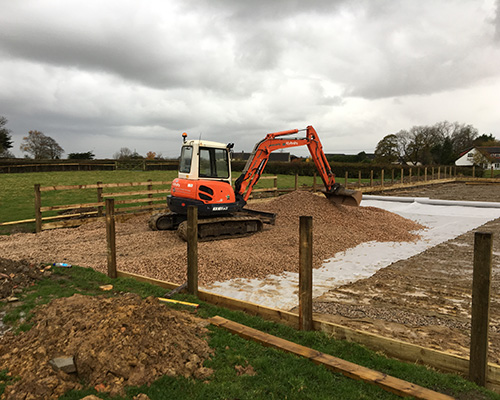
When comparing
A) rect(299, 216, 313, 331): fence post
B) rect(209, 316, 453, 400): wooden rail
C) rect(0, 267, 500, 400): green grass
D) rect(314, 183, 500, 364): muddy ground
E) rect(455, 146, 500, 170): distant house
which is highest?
rect(455, 146, 500, 170): distant house

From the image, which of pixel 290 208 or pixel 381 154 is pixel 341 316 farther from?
pixel 381 154

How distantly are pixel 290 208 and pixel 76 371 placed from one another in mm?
11297

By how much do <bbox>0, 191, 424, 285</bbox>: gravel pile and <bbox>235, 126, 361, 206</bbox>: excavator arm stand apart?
1.69 ft

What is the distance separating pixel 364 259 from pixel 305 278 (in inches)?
189

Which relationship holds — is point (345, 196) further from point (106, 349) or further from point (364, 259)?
point (106, 349)

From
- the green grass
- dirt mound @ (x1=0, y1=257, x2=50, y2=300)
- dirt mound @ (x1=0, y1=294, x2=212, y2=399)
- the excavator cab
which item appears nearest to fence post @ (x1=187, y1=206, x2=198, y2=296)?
dirt mound @ (x1=0, y1=294, x2=212, y2=399)

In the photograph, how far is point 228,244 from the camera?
987cm

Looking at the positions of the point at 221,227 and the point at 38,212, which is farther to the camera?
the point at 38,212

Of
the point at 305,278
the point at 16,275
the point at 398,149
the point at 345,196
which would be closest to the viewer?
the point at 305,278

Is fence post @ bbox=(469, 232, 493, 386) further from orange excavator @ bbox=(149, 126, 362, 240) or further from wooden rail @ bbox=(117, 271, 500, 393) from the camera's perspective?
orange excavator @ bbox=(149, 126, 362, 240)

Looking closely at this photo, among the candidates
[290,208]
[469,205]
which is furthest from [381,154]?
[290,208]

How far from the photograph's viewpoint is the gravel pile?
25.3ft

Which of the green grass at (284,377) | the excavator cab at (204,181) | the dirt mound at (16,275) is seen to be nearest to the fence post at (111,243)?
the dirt mound at (16,275)

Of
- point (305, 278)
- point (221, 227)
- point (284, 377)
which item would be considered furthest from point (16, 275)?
point (221, 227)
